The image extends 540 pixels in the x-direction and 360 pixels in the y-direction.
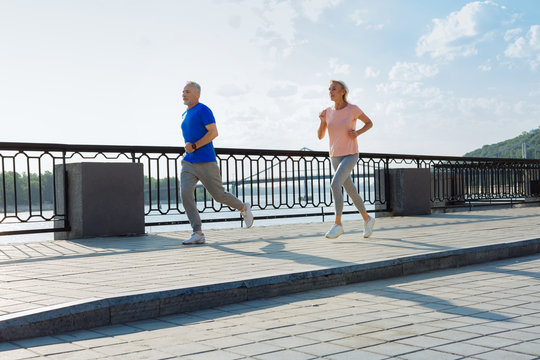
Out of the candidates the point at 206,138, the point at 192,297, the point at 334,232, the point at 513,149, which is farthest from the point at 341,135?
the point at 513,149

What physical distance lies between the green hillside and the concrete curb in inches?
2791

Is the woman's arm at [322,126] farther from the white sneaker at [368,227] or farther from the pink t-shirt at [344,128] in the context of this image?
the white sneaker at [368,227]

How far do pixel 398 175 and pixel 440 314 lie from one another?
390 inches

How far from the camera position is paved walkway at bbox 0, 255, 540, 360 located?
129 inches

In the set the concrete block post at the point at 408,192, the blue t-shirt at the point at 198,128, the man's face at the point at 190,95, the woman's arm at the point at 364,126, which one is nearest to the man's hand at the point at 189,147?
the blue t-shirt at the point at 198,128

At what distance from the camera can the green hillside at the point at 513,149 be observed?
75562 mm

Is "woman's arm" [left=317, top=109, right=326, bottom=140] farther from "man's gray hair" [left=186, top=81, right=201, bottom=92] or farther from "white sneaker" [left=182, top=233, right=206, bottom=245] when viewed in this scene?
"white sneaker" [left=182, top=233, right=206, bottom=245]

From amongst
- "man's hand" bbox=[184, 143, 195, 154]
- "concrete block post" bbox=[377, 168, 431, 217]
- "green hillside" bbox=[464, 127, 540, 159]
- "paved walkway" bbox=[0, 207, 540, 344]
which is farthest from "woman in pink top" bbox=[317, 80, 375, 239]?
"green hillside" bbox=[464, 127, 540, 159]

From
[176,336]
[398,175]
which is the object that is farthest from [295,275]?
[398,175]

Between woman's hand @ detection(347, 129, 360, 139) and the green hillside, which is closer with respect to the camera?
woman's hand @ detection(347, 129, 360, 139)

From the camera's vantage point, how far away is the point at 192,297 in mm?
4523

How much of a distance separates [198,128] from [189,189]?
0.83 metres

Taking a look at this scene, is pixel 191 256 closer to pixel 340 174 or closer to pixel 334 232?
pixel 334 232

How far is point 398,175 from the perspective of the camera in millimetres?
13883
